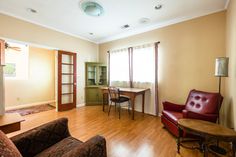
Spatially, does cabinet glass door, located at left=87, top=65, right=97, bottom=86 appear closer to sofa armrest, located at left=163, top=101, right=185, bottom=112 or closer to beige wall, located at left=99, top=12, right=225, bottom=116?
beige wall, located at left=99, top=12, right=225, bottom=116

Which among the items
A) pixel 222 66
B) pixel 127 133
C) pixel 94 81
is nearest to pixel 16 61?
pixel 94 81

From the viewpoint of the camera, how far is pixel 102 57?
505 centimetres

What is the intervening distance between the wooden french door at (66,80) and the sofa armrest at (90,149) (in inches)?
133

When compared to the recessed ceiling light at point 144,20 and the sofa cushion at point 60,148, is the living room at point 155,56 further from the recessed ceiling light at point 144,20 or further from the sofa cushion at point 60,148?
the sofa cushion at point 60,148

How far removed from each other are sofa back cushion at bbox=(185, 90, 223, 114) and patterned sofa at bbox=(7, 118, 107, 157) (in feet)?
6.95

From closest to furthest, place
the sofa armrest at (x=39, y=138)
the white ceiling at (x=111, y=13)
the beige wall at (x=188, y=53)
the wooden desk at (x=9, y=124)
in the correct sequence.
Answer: the sofa armrest at (x=39, y=138) < the wooden desk at (x=9, y=124) < the white ceiling at (x=111, y=13) < the beige wall at (x=188, y=53)

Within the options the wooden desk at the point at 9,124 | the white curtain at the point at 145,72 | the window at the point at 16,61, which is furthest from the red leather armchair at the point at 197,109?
the window at the point at 16,61

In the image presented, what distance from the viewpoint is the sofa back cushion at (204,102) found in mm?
2184

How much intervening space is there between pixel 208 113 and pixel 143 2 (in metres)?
2.48

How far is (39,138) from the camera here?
130cm

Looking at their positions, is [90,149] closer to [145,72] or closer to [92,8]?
[92,8]

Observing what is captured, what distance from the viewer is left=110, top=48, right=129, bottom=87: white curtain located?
4164 mm

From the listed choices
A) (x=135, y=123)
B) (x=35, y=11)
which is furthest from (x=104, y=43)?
(x=135, y=123)

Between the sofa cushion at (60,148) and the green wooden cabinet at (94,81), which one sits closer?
the sofa cushion at (60,148)
